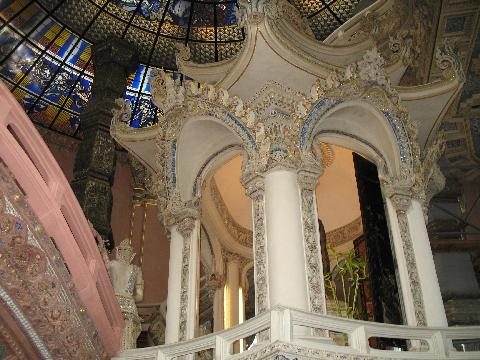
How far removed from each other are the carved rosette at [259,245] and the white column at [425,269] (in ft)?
7.42

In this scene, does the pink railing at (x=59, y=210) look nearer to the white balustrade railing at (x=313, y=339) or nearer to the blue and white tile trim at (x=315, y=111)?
the white balustrade railing at (x=313, y=339)

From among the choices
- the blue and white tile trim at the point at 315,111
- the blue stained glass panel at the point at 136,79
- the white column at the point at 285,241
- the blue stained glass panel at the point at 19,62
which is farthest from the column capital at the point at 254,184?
the blue stained glass panel at the point at 19,62

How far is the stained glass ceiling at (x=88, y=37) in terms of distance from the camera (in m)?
18.2

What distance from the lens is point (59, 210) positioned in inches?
284

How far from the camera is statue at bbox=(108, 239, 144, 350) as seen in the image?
905 centimetres

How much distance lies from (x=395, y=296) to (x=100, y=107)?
9389mm

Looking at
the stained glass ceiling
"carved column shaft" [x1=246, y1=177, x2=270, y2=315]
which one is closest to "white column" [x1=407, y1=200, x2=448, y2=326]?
"carved column shaft" [x1=246, y1=177, x2=270, y2=315]

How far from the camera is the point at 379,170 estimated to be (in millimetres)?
10023

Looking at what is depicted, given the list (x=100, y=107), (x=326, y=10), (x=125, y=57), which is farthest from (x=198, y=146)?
(x=326, y=10)

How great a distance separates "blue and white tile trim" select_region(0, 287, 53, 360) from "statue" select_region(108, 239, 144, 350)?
118 centimetres

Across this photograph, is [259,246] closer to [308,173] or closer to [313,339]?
[308,173]

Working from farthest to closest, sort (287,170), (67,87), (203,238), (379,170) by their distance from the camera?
(67,87), (203,238), (379,170), (287,170)

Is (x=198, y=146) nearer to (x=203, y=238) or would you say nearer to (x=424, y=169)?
(x=203, y=238)

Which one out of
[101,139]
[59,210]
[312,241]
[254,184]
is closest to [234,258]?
[254,184]
